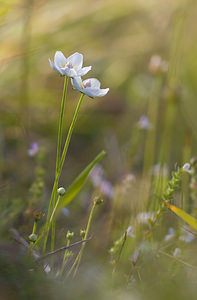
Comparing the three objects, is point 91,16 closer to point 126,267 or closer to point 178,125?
point 178,125

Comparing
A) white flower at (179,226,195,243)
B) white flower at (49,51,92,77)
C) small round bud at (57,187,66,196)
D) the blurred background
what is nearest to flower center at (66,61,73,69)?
white flower at (49,51,92,77)

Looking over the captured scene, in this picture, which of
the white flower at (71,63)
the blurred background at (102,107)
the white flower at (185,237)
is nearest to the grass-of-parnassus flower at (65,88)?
the white flower at (71,63)

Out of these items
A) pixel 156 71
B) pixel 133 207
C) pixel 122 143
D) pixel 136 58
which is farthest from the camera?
pixel 136 58

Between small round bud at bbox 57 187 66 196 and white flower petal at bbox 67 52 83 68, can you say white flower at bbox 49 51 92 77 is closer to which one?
white flower petal at bbox 67 52 83 68

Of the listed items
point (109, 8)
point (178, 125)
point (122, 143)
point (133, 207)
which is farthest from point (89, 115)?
point (133, 207)

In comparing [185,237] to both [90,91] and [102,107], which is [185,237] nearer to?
[90,91]

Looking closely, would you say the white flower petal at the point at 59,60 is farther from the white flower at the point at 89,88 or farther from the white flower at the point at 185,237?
the white flower at the point at 185,237
